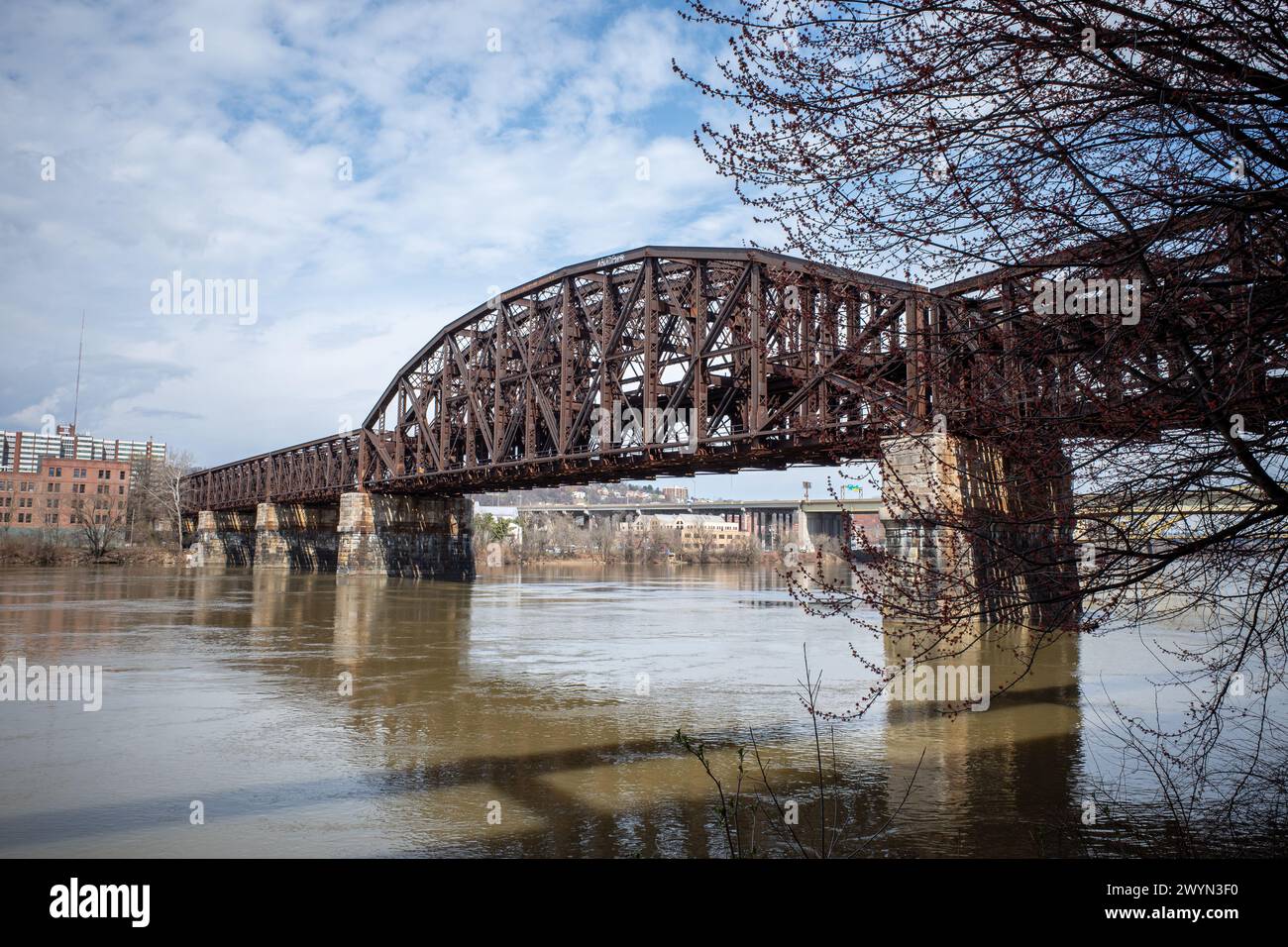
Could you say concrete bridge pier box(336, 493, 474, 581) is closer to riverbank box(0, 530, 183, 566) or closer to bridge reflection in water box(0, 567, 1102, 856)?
riverbank box(0, 530, 183, 566)

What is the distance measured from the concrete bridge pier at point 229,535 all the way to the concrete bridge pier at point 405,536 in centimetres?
4633

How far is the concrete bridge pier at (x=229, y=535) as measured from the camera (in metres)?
113

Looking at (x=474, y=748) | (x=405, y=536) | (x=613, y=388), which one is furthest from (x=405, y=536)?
(x=474, y=748)

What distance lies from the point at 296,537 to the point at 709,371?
218ft

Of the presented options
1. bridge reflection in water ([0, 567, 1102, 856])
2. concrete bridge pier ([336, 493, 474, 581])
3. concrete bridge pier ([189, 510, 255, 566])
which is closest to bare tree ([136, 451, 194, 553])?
concrete bridge pier ([189, 510, 255, 566])

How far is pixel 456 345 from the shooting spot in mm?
64500

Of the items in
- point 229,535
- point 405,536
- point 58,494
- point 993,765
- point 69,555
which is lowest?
point 69,555

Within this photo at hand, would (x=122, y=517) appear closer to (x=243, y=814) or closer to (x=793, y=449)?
(x=793, y=449)

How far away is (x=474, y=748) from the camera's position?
1135cm

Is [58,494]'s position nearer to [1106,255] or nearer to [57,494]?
[57,494]

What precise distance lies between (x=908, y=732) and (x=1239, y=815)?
4.89 m

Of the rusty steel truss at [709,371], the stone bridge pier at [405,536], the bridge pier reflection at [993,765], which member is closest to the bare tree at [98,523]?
the stone bridge pier at [405,536]

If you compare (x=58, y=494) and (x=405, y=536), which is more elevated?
(x=58, y=494)
